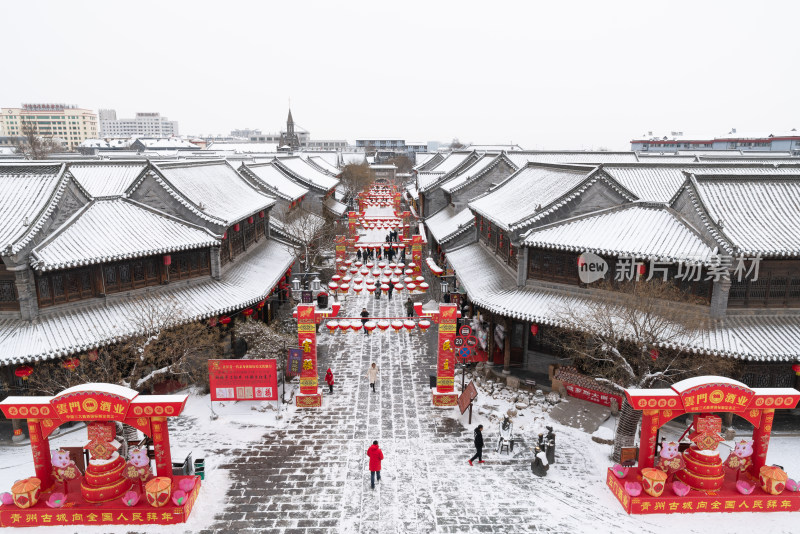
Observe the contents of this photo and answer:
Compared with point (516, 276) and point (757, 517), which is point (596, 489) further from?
point (516, 276)

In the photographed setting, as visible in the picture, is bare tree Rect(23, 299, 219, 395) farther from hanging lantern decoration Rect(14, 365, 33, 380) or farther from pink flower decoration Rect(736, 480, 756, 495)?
pink flower decoration Rect(736, 480, 756, 495)

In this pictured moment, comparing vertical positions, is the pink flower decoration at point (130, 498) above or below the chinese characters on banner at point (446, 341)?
below

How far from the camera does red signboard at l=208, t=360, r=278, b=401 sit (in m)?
20.8

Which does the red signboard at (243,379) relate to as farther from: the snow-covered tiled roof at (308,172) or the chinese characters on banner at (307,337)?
the snow-covered tiled roof at (308,172)

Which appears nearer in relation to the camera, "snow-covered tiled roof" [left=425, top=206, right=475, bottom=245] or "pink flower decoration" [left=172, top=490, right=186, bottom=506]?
"pink flower decoration" [left=172, top=490, right=186, bottom=506]

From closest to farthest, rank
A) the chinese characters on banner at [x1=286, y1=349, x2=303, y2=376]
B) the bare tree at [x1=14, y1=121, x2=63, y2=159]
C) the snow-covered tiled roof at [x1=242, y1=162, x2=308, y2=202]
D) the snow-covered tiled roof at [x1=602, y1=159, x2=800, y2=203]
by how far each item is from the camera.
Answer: the chinese characters on banner at [x1=286, y1=349, x2=303, y2=376], the snow-covered tiled roof at [x1=602, y1=159, x2=800, y2=203], the snow-covered tiled roof at [x1=242, y1=162, x2=308, y2=202], the bare tree at [x1=14, y1=121, x2=63, y2=159]

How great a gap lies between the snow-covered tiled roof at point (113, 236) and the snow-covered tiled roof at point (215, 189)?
6.07ft

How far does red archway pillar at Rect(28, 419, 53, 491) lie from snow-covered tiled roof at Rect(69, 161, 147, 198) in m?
15.3

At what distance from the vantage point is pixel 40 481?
14852mm

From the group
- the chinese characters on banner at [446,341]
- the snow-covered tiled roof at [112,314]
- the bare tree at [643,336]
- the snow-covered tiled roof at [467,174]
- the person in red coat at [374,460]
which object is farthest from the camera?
the snow-covered tiled roof at [467,174]

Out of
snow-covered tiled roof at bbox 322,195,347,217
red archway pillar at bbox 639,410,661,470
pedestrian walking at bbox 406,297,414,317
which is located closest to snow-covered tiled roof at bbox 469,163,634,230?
pedestrian walking at bbox 406,297,414,317

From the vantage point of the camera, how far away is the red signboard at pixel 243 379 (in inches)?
819

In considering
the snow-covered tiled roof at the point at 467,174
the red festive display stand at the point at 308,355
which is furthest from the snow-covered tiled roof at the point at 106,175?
the snow-covered tiled roof at the point at 467,174

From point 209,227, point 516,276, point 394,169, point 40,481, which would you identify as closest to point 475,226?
point 516,276
